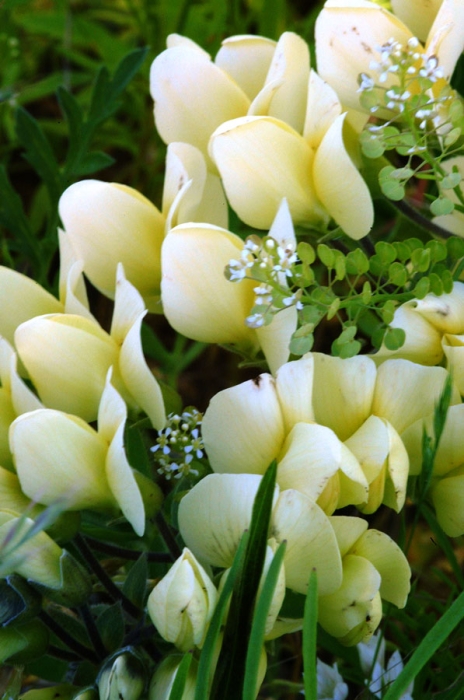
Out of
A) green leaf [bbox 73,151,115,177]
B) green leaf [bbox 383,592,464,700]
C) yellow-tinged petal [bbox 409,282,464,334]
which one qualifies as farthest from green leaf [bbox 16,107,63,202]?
green leaf [bbox 383,592,464,700]

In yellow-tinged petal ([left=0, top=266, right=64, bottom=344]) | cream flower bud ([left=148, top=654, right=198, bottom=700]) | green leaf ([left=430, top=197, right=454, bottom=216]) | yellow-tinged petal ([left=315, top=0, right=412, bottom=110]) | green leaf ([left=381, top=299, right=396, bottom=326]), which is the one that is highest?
yellow-tinged petal ([left=315, top=0, right=412, bottom=110])

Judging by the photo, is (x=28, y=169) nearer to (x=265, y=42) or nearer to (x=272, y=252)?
(x=265, y=42)

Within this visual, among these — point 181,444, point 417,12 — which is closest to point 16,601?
point 181,444

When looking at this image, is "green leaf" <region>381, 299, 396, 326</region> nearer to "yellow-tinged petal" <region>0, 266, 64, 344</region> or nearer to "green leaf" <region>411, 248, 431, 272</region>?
"green leaf" <region>411, 248, 431, 272</region>

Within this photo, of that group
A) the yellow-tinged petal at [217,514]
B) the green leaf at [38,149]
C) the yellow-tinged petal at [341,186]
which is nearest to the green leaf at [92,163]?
the green leaf at [38,149]

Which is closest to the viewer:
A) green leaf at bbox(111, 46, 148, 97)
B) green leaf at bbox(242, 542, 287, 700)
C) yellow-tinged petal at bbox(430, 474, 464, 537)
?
green leaf at bbox(242, 542, 287, 700)

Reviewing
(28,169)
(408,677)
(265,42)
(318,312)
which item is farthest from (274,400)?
(28,169)

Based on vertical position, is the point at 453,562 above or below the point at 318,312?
below

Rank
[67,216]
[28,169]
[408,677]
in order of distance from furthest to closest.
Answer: [28,169]
[67,216]
[408,677]
